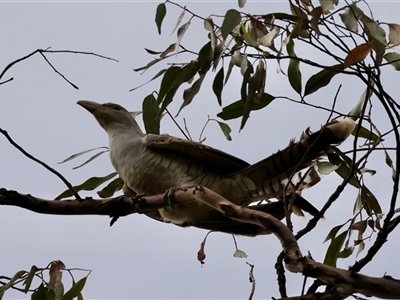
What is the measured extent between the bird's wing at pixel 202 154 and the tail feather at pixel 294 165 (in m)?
0.06

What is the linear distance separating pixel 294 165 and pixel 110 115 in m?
1.13

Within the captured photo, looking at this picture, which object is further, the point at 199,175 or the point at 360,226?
the point at 199,175

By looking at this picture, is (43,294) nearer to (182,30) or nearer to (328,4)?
(182,30)

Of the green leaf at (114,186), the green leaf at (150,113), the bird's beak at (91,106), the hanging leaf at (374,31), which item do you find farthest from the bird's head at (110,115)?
the hanging leaf at (374,31)

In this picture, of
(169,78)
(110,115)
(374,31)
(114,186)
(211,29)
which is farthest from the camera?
(110,115)

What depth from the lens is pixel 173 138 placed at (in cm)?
239

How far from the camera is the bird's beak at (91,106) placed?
282cm

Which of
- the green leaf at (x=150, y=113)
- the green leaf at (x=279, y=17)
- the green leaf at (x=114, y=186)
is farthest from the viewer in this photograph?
the green leaf at (x=114, y=186)

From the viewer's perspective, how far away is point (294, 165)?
6.49 ft

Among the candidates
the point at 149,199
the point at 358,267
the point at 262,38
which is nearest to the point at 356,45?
→ the point at 262,38

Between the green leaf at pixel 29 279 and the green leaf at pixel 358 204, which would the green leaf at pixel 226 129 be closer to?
the green leaf at pixel 358 204

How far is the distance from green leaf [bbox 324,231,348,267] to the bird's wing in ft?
1.52

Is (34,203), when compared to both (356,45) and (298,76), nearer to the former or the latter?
(298,76)

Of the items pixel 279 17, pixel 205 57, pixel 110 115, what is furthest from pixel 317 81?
pixel 110 115
